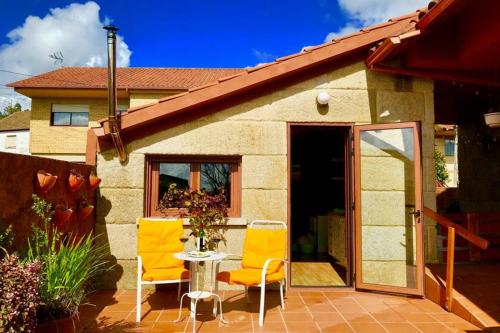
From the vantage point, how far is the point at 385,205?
581cm

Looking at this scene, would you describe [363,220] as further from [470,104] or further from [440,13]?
[470,104]

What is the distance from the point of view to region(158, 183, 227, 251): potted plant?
18.0 ft

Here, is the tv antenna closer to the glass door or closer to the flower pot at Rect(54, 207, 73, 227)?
the flower pot at Rect(54, 207, 73, 227)

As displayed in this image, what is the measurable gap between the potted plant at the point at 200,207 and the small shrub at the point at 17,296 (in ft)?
9.11

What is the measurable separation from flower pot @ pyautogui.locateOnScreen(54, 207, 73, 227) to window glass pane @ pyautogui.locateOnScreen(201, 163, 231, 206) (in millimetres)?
2062

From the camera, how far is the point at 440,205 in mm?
10008

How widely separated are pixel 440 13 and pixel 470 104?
5.11 meters

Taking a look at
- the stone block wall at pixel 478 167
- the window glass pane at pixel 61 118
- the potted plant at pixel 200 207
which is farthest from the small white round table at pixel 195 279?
the window glass pane at pixel 61 118

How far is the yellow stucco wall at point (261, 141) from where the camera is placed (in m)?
5.72

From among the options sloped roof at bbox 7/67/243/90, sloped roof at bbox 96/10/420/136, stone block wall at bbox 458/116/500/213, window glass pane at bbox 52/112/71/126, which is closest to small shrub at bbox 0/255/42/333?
sloped roof at bbox 96/10/420/136

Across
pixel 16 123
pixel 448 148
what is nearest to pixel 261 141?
Result: pixel 448 148

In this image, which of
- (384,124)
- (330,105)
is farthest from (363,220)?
(330,105)

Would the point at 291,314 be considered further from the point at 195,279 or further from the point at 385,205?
the point at 385,205

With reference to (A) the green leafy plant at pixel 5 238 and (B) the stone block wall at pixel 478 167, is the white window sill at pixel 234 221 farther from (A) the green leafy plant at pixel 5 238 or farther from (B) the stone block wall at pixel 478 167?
(B) the stone block wall at pixel 478 167
